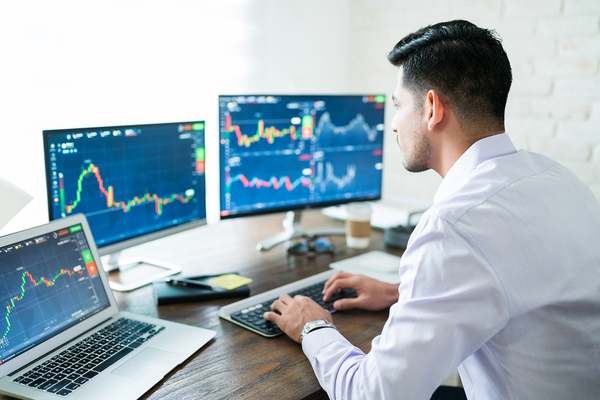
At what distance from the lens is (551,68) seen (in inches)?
79.0

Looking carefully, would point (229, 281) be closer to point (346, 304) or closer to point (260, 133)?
point (346, 304)

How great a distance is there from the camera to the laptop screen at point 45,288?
92 centimetres

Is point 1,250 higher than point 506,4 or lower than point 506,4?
lower

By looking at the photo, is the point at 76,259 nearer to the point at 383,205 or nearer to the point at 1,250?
the point at 1,250

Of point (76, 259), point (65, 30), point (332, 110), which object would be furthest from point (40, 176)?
point (332, 110)

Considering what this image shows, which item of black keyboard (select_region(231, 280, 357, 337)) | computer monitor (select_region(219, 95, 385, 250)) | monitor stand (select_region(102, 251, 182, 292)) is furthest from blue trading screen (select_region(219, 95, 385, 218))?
black keyboard (select_region(231, 280, 357, 337))

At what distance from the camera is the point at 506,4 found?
2086 mm

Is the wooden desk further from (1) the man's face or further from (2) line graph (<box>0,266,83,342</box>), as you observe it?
(1) the man's face

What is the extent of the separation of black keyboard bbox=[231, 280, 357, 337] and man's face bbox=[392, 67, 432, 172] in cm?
39

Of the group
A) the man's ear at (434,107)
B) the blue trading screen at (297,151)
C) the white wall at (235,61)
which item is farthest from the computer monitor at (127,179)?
the man's ear at (434,107)

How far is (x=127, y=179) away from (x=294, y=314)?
1.95ft

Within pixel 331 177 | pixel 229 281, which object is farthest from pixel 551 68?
pixel 229 281

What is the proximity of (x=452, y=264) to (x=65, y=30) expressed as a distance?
1501 mm

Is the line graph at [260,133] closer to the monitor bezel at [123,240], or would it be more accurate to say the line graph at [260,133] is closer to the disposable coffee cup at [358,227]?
the monitor bezel at [123,240]
